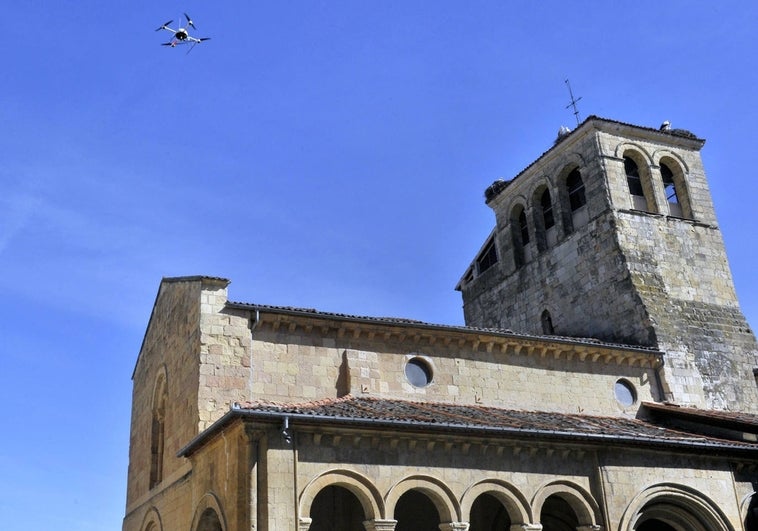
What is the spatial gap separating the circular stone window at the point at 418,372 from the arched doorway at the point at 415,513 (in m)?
2.17

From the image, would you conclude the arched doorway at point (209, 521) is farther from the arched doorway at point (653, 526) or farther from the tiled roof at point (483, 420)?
the arched doorway at point (653, 526)

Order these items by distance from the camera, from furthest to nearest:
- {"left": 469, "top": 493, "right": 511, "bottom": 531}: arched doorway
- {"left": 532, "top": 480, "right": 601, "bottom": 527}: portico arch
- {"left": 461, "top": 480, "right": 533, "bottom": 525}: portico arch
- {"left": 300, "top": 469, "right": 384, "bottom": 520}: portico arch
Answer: {"left": 469, "top": 493, "right": 511, "bottom": 531}: arched doorway, {"left": 532, "top": 480, "right": 601, "bottom": 527}: portico arch, {"left": 461, "top": 480, "right": 533, "bottom": 525}: portico arch, {"left": 300, "top": 469, "right": 384, "bottom": 520}: portico arch

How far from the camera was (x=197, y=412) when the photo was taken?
43.9 feet

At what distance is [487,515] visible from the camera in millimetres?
15570

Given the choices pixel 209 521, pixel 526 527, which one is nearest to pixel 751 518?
pixel 526 527

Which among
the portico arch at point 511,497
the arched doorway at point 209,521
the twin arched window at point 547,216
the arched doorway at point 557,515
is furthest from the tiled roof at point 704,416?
the arched doorway at point 209,521

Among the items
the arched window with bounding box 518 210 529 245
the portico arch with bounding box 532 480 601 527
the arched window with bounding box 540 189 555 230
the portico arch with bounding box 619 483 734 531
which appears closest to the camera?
the portico arch with bounding box 532 480 601 527

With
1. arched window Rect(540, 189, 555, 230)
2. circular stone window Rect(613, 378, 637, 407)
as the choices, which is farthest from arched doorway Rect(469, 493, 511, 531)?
arched window Rect(540, 189, 555, 230)

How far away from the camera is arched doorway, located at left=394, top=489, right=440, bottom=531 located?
15273 mm

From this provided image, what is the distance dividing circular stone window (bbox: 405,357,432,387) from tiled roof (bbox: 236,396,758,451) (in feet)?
2.19

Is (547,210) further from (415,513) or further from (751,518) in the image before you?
(415,513)

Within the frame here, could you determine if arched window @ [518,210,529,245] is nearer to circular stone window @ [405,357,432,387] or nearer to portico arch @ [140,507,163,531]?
circular stone window @ [405,357,432,387]

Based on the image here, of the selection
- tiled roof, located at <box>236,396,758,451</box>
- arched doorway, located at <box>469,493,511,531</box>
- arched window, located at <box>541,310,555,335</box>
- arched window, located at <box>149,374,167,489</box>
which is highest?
arched window, located at <box>541,310,555,335</box>

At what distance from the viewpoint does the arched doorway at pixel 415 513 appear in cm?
1527
